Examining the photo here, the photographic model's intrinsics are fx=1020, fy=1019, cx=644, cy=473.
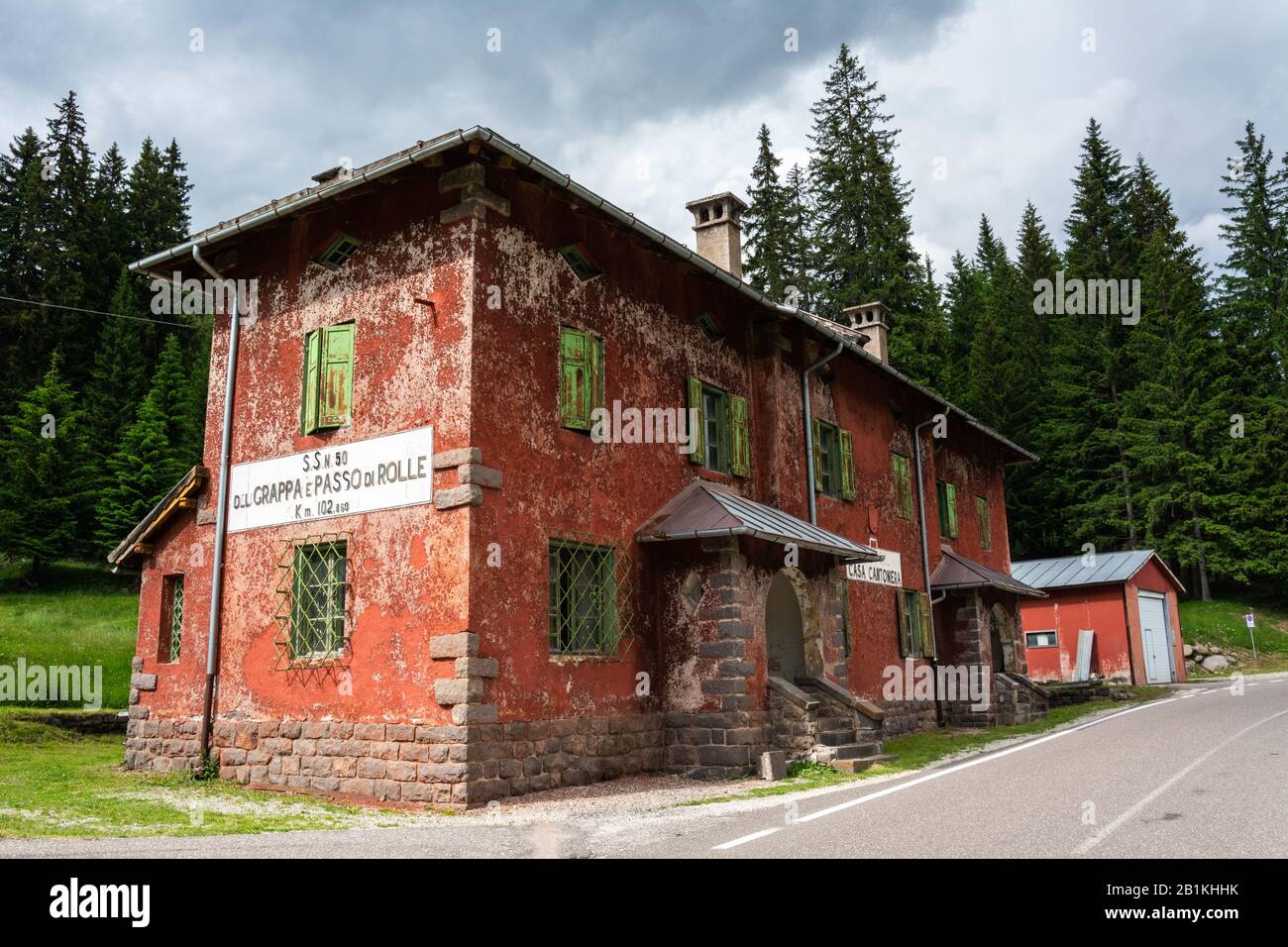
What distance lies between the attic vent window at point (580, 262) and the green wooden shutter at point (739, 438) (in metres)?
3.52

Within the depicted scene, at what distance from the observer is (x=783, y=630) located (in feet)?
Answer: 60.1

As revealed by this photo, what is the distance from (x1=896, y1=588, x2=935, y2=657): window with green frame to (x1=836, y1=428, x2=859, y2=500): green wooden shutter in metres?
2.71

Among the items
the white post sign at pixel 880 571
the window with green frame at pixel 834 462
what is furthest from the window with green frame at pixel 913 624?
the window with green frame at pixel 834 462

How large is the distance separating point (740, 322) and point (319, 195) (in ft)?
23.2

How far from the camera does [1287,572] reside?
38.4 meters

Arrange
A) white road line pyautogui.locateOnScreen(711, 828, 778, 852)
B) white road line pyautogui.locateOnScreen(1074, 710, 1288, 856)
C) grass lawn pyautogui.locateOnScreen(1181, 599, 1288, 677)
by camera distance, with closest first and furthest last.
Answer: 1. white road line pyautogui.locateOnScreen(1074, 710, 1288, 856)
2. white road line pyautogui.locateOnScreen(711, 828, 778, 852)
3. grass lawn pyautogui.locateOnScreen(1181, 599, 1288, 677)

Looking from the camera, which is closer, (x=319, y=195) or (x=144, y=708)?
(x=319, y=195)

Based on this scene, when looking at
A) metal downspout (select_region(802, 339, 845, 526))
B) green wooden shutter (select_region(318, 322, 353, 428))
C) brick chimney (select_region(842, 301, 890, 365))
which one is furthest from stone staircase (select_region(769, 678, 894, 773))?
brick chimney (select_region(842, 301, 890, 365))

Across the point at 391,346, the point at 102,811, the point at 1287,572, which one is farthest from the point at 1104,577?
the point at 102,811

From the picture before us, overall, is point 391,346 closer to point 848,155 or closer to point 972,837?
point 972,837

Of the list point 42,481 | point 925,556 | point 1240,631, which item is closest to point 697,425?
point 925,556

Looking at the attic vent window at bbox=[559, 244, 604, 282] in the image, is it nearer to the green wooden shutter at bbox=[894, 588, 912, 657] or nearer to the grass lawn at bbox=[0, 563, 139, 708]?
the green wooden shutter at bbox=[894, 588, 912, 657]

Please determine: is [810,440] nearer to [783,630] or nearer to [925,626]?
[783,630]

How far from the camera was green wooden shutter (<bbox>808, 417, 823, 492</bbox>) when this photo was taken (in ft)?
56.9
